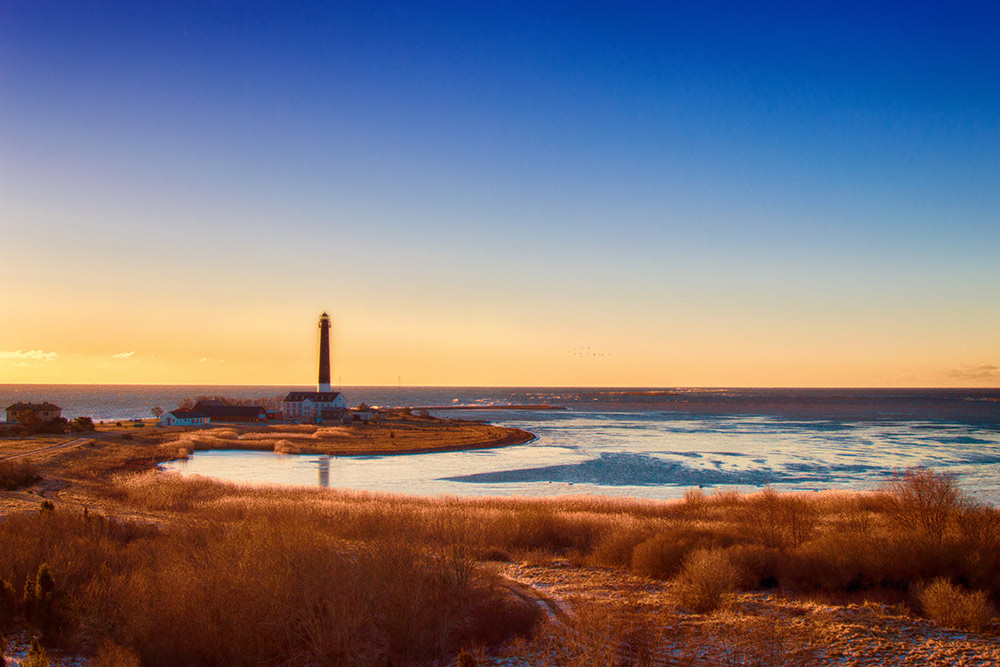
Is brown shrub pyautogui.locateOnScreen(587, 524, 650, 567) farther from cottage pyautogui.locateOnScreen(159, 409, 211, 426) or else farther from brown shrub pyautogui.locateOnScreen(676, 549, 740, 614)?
cottage pyautogui.locateOnScreen(159, 409, 211, 426)

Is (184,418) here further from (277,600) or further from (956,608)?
(956,608)

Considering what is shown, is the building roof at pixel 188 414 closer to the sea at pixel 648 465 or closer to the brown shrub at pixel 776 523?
the sea at pixel 648 465

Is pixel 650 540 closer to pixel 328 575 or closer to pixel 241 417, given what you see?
pixel 328 575

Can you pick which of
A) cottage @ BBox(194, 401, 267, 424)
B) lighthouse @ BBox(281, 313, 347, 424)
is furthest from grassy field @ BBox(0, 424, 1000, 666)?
lighthouse @ BBox(281, 313, 347, 424)

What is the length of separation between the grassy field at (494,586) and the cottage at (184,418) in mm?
67528

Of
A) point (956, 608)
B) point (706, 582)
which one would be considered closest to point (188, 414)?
point (706, 582)

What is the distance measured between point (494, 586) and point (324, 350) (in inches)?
3480

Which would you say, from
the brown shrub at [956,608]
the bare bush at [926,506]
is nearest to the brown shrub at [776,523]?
the bare bush at [926,506]

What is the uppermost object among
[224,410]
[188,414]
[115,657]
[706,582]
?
[115,657]

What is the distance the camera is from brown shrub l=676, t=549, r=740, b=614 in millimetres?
11570

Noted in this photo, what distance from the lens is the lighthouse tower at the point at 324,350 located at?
96.3 metres

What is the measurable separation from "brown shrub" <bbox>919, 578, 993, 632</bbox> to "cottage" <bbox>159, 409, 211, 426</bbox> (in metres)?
80.9

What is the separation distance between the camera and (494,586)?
474 inches

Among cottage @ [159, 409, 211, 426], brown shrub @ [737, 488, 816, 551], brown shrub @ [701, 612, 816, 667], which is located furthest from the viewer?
cottage @ [159, 409, 211, 426]
